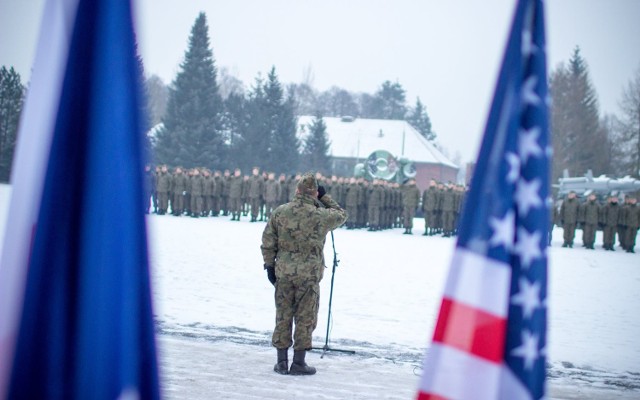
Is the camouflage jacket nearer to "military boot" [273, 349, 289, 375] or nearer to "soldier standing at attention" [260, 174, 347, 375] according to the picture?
"soldier standing at attention" [260, 174, 347, 375]

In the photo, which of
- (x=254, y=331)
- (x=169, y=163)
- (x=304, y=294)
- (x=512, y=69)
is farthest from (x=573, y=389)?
(x=169, y=163)

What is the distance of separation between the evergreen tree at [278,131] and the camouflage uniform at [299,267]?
4842 centimetres

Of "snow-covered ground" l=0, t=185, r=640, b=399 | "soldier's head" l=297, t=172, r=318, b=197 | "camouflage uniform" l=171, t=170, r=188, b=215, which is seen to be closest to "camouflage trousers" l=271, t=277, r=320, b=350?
"snow-covered ground" l=0, t=185, r=640, b=399

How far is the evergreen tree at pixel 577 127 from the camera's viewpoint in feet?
198

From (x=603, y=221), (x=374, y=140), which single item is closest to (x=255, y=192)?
(x=603, y=221)

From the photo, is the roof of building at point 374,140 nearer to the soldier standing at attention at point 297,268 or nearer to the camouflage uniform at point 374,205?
the camouflage uniform at point 374,205

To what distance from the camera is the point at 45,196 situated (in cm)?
220

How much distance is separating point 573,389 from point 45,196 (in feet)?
21.1

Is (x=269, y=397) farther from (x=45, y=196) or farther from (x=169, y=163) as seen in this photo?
(x=169, y=163)

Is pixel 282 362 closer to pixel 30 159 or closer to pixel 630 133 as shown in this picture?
pixel 30 159

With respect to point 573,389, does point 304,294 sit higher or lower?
higher

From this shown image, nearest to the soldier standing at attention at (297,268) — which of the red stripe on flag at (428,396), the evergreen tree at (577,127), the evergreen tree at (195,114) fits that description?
the red stripe on flag at (428,396)

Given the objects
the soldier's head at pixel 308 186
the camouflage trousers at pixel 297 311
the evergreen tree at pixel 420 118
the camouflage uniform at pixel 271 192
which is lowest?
the camouflage trousers at pixel 297 311

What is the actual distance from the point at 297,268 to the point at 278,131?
49362 millimetres
